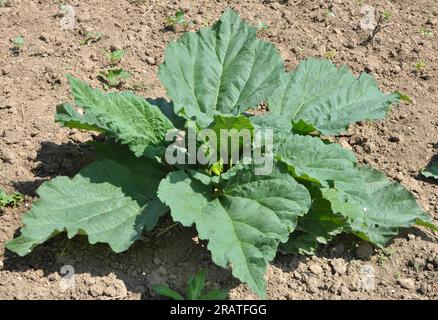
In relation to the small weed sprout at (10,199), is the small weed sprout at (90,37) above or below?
above

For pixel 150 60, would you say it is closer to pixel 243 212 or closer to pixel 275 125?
pixel 275 125

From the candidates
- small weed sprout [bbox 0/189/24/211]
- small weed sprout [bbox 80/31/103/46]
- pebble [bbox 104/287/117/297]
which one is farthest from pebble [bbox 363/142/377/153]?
small weed sprout [bbox 0/189/24/211]

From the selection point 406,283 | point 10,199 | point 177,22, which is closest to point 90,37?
point 177,22

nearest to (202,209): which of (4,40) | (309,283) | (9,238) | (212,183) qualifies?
(212,183)

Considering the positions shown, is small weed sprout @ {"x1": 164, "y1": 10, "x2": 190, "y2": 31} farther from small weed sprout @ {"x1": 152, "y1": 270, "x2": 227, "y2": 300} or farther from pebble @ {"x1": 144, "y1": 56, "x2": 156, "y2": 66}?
small weed sprout @ {"x1": 152, "y1": 270, "x2": 227, "y2": 300}

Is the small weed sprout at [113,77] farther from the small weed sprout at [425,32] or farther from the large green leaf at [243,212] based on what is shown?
the small weed sprout at [425,32]

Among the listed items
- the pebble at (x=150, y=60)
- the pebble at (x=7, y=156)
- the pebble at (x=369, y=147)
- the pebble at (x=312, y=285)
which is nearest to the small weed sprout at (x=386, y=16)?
the pebble at (x=369, y=147)
